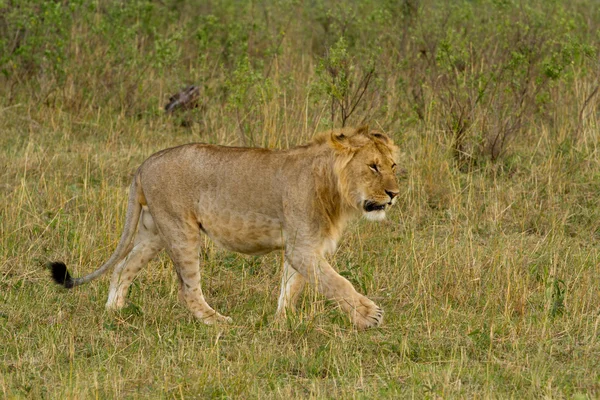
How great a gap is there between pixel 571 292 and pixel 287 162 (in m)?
1.52

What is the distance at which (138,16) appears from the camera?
10102mm

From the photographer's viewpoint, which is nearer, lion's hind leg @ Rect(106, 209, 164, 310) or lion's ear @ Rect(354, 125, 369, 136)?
lion's ear @ Rect(354, 125, 369, 136)

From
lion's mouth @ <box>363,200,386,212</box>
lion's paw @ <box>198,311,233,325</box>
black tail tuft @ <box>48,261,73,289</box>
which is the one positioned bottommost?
lion's paw @ <box>198,311,233,325</box>

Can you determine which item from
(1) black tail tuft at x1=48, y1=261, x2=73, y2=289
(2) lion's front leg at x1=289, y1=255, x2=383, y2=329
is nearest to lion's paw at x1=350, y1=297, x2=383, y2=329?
(2) lion's front leg at x1=289, y1=255, x2=383, y2=329

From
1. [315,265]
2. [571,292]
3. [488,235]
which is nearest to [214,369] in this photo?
[315,265]

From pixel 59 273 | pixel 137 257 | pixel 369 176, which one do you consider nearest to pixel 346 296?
pixel 369 176

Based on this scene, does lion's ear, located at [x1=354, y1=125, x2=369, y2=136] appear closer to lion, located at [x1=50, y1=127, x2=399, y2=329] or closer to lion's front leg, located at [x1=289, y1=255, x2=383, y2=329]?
lion, located at [x1=50, y1=127, x2=399, y2=329]

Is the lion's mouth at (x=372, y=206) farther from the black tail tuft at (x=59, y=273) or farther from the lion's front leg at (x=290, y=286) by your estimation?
the black tail tuft at (x=59, y=273)

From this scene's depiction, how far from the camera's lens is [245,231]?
15.9ft

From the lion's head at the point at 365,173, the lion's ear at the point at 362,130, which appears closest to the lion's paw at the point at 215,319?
the lion's head at the point at 365,173

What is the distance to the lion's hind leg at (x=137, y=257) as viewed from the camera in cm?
514

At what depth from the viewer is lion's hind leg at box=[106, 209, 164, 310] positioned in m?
5.14

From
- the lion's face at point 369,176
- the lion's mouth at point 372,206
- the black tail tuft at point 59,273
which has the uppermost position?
the lion's face at point 369,176

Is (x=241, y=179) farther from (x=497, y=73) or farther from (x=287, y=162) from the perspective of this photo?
(x=497, y=73)
